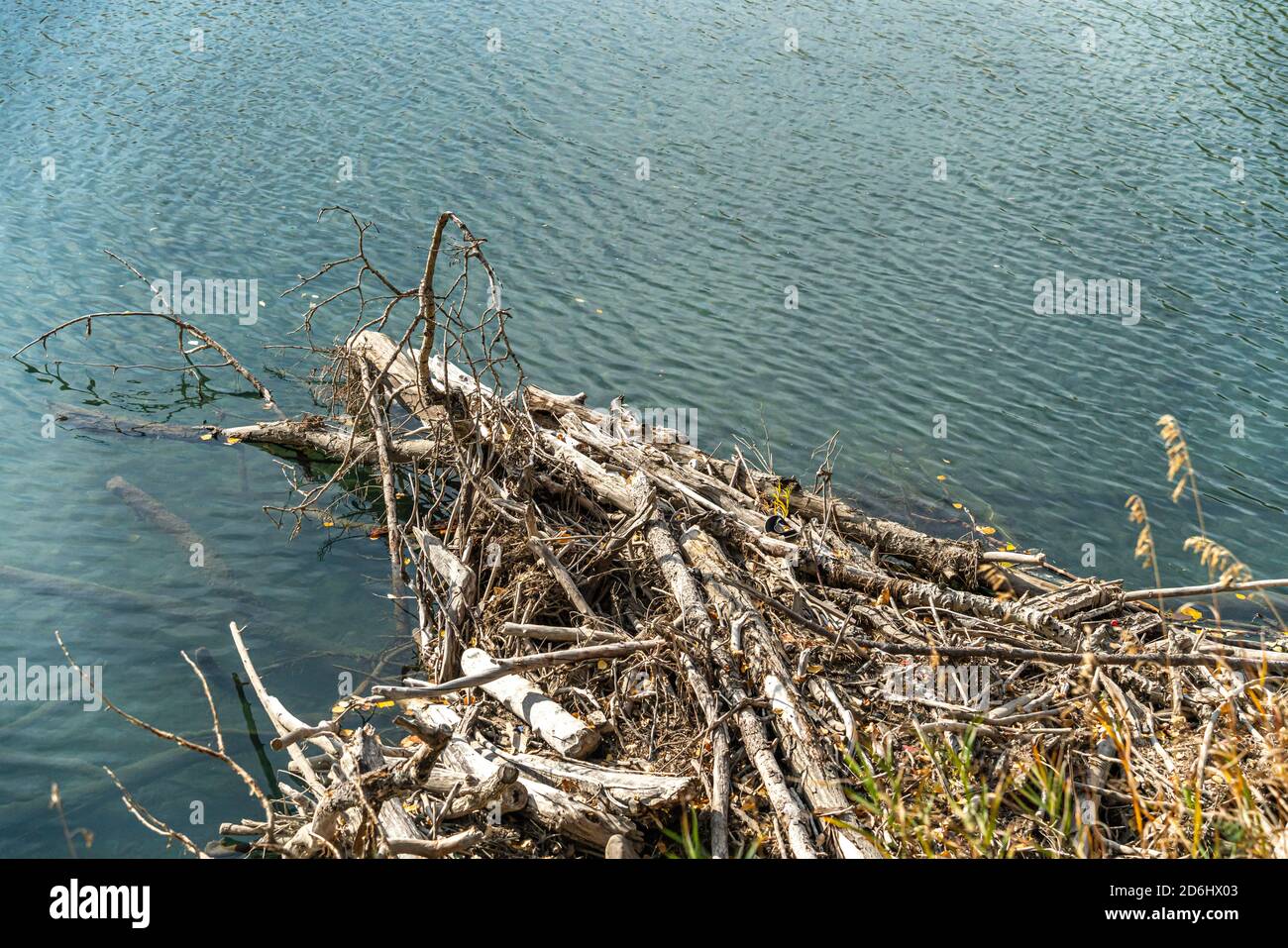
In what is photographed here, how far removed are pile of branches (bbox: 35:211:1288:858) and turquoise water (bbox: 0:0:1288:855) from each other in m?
1.99

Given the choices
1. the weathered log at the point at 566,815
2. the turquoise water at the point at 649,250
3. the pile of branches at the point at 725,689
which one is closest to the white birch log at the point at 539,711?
the pile of branches at the point at 725,689

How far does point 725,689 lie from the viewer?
7.72 m

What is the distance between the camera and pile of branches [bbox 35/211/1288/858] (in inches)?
240

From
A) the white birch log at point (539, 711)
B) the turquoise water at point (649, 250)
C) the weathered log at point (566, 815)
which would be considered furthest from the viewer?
the turquoise water at point (649, 250)

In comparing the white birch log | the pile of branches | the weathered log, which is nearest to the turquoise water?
the pile of branches

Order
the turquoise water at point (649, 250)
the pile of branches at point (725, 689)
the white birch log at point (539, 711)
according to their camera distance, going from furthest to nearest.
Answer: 1. the turquoise water at point (649, 250)
2. the white birch log at point (539, 711)
3. the pile of branches at point (725, 689)

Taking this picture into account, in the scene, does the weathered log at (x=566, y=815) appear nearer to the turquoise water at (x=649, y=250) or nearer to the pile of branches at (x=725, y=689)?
the pile of branches at (x=725, y=689)

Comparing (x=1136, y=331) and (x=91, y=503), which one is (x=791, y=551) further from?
(x=1136, y=331)

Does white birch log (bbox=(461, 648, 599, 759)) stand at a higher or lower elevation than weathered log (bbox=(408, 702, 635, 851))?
higher

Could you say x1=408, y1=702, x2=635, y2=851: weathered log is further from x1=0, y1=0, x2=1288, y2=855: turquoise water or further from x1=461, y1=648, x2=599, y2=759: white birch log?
x1=0, y1=0, x2=1288, y2=855: turquoise water

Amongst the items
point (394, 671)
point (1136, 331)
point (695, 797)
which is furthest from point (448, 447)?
point (1136, 331)

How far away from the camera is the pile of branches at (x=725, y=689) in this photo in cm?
610

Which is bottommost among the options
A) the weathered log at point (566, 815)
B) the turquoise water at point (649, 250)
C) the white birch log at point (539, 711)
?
the weathered log at point (566, 815)

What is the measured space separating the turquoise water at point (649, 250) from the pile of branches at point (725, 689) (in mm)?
1989
